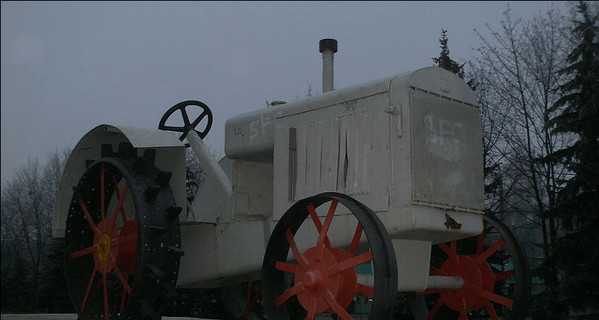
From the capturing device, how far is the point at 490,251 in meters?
5.84

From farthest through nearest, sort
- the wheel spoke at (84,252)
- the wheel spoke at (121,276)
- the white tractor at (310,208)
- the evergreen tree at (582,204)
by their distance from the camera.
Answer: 1. the evergreen tree at (582,204)
2. the wheel spoke at (84,252)
3. the wheel spoke at (121,276)
4. the white tractor at (310,208)

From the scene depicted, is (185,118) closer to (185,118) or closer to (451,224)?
(185,118)

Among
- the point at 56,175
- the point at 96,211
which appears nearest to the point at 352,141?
the point at 96,211

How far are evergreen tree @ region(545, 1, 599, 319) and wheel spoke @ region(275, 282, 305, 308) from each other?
790 cm

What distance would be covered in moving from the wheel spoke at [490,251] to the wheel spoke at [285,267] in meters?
2.10

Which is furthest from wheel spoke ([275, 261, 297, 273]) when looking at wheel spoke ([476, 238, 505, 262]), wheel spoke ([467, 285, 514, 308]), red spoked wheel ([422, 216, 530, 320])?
wheel spoke ([476, 238, 505, 262])

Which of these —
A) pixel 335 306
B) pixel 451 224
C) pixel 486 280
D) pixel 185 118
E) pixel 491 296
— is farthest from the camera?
pixel 185 118

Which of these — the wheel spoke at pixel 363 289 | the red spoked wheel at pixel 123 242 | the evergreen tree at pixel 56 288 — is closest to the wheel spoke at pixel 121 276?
the red spoked wheel at pixel 123 242

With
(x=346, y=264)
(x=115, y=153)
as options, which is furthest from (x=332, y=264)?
(x=115, y=153)

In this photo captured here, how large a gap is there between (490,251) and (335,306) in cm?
217

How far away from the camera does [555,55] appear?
1603cm

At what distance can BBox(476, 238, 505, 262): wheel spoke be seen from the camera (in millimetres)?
5832

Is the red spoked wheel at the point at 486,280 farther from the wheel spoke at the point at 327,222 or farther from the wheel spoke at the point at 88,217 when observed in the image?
the wheel spoke at the point at 88,217

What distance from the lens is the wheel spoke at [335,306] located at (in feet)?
13.8
